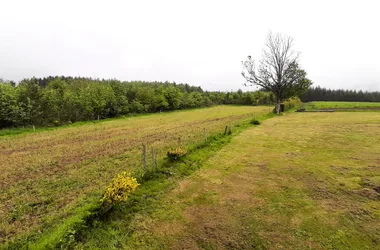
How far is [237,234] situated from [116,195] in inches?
143

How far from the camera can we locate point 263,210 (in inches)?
257

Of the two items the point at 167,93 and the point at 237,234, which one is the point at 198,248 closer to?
the point at 237,234

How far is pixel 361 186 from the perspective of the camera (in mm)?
7707

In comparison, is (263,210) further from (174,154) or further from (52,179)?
(52,179)

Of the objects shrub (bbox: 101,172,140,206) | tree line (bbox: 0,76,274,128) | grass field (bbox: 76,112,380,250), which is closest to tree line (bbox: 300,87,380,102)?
tree line (bbox: 0,76,274,128)

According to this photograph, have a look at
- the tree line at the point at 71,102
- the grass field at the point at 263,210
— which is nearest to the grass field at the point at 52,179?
the grass field at the point at 263,210

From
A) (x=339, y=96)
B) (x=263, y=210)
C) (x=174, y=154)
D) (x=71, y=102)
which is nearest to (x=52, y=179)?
(x=174, y=154)

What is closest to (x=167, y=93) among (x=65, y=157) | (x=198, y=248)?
(x=65, y=157)

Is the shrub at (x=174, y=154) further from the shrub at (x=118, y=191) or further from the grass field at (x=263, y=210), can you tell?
the shrub at (x=118, y=191)

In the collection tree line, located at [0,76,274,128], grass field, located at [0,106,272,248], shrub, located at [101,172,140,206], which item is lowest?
grass field, located at [0,106,272,248]

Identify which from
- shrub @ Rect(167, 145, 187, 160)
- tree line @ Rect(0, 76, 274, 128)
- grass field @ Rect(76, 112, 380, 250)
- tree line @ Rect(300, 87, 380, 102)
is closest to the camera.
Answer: grass field @ Rect(76, 112, 380, 250)

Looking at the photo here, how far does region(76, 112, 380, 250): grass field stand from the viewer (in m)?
5.25

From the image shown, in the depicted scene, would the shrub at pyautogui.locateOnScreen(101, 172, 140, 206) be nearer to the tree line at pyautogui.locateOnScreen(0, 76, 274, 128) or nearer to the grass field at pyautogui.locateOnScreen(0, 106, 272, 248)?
the grass field at pyautogui.locateOnScreen(0, 106, 272, 248)

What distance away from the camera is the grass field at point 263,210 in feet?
17.2
